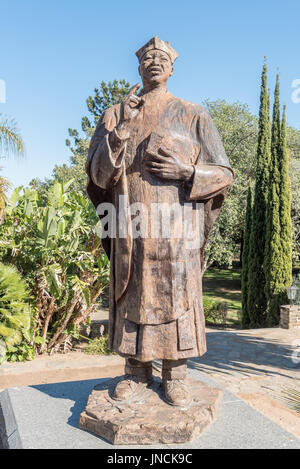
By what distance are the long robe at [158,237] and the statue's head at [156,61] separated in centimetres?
13

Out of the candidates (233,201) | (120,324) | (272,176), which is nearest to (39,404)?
(120,324)

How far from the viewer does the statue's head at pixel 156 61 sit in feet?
8.46

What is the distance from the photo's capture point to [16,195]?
7.50 m

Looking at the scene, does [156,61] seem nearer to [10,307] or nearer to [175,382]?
[175,382]

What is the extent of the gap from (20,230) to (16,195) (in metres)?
0.86

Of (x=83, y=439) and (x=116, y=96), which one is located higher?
(x=116, y=96)

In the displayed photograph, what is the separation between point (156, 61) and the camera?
8.48 ft

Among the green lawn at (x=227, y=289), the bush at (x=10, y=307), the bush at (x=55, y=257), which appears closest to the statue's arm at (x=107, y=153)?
the bush at (x=10, y=307)

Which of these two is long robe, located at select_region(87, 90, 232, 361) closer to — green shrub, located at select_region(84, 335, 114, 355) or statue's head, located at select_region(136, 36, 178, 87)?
statue's head, located at select_region(136, 36, 178, 87)

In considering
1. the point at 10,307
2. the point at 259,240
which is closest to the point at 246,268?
the point at 259,240

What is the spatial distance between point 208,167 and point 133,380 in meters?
1.52

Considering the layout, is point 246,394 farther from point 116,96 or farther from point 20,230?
point 116,96

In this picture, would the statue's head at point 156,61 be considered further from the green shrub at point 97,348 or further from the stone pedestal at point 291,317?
the stone pedestal at point 291,317

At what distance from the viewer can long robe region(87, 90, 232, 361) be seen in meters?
2.52
